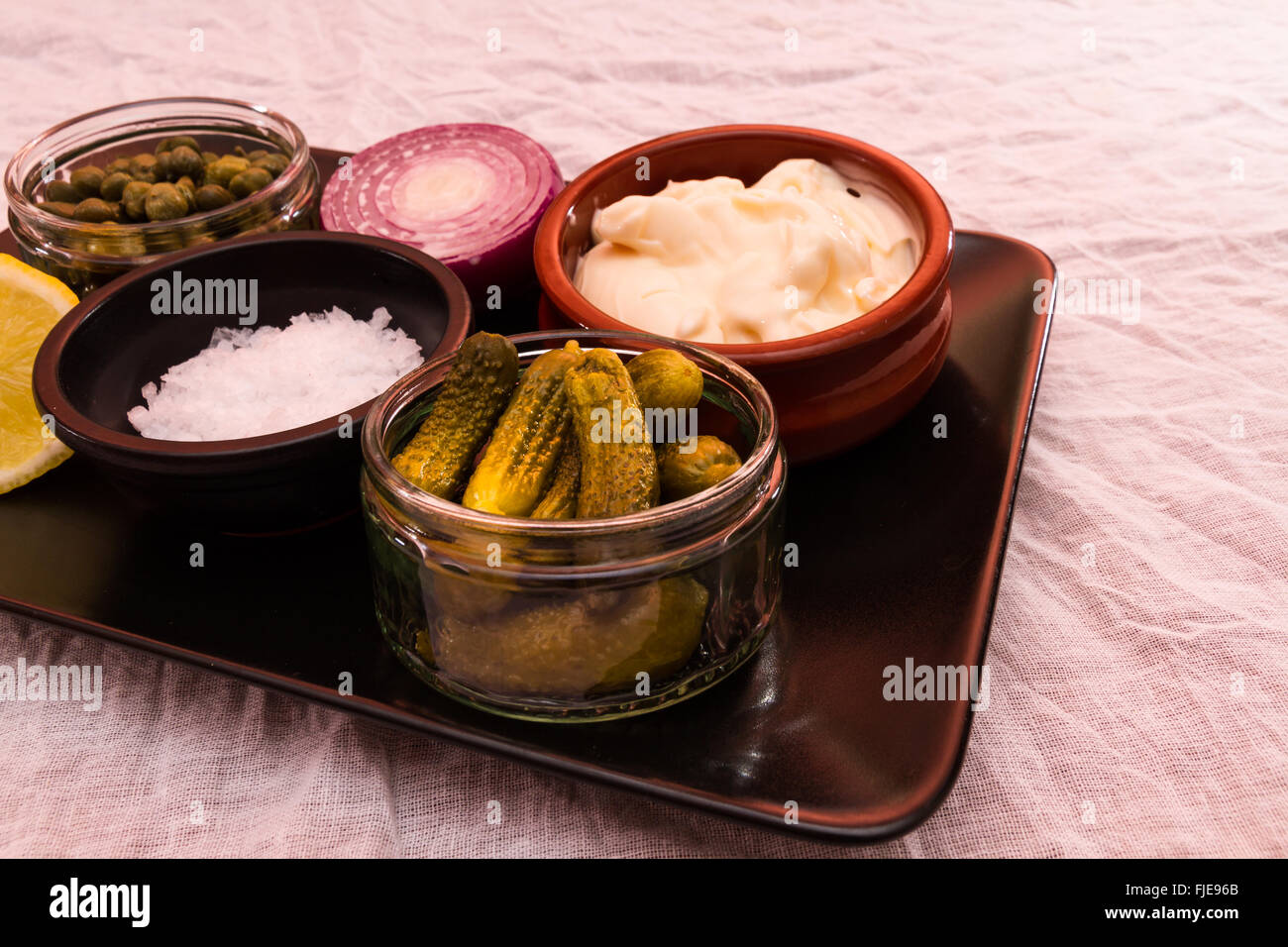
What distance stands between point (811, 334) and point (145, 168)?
3.92 feet

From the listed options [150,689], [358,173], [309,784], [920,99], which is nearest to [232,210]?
[358,173]

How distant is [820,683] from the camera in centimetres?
128

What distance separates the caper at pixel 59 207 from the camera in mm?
1904

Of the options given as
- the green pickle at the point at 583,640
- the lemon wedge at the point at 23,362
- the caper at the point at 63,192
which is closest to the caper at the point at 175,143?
Answer: the caper at the point at 63,192

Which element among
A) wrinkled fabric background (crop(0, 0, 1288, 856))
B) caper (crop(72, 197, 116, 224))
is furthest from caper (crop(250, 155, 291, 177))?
wrinkled fabric background (crop(0, 0, 1288, 856))

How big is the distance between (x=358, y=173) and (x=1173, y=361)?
1.40 m

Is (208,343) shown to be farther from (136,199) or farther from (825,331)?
(825,331)

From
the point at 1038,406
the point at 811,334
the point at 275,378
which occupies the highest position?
the point at 811,334

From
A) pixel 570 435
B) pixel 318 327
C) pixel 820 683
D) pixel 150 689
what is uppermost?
pixel 570 435

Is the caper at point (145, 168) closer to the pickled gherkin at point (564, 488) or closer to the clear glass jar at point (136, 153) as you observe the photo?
the clear glass jar at point (136, 153)

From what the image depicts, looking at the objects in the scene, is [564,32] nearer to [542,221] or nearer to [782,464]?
[542,221]

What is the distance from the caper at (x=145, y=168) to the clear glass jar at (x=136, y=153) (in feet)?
0.47

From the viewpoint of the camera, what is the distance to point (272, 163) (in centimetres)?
201

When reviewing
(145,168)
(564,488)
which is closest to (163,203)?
(145,168)
